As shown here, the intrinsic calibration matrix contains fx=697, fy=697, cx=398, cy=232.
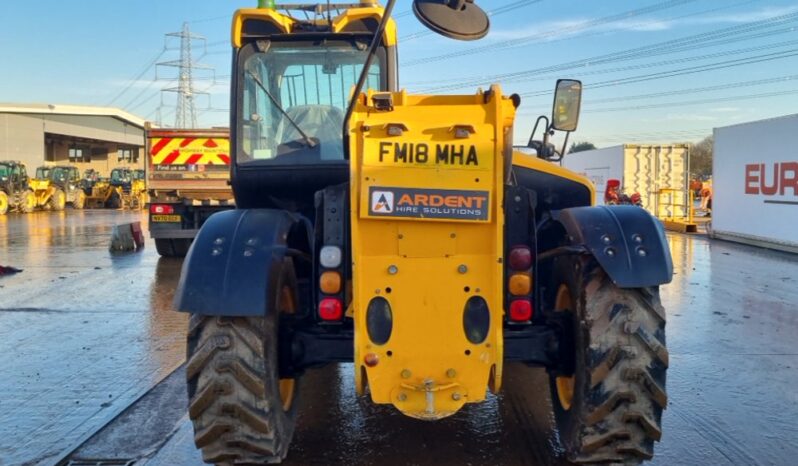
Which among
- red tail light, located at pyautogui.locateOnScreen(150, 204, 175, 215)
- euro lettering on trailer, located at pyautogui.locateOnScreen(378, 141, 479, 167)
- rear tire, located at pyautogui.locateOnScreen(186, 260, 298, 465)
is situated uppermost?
euro lettering on trailer, located at pyautogui.locateOnScreen(378, 141, 479, 167)

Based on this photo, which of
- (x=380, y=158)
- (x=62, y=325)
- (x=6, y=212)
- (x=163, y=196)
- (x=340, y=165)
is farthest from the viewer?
(x=6, y=212)

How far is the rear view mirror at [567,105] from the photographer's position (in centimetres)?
477

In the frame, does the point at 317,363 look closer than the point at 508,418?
Yes

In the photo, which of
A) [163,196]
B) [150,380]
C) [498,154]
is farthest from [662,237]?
[163,196]

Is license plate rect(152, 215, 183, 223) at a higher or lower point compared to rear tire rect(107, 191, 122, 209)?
lower

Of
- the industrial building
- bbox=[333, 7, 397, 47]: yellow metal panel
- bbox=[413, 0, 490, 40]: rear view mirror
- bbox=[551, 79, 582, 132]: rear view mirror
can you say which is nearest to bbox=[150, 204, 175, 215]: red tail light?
bbox=[333, 7, 397, 47]: yellow metal panel

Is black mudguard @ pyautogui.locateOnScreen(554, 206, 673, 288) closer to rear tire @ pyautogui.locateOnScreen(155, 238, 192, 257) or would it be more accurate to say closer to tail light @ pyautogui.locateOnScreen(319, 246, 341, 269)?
tail light @ pyautogui.locateOnScreen(319, 246, 341, 269)

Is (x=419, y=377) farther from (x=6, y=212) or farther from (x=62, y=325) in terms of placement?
(x=6, y=212)

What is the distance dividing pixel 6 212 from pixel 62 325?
88.0 feet

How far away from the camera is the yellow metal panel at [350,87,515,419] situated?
3334 millimetres

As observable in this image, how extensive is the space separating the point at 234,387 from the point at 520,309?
1516mm

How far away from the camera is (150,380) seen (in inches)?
226

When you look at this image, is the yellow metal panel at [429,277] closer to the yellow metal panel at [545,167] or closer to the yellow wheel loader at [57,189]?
the yellow metal panel at [545,167]

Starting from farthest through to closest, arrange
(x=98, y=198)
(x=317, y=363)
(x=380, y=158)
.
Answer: (x=98, y=198) → (x=317, y=363) → (x=380, y=158)
